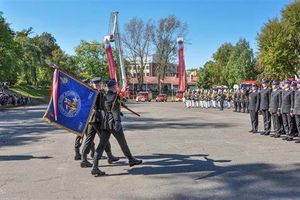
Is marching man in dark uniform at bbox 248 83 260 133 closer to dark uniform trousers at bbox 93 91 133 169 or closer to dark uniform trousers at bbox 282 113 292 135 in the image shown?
dark uniform trousers at bbox 282 113 292 135

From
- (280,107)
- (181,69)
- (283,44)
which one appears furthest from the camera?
(181,69)

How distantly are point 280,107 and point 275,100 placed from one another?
32 centimetres

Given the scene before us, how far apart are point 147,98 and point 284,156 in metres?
60.5

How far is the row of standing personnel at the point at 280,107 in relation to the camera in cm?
1282

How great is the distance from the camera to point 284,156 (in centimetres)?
972

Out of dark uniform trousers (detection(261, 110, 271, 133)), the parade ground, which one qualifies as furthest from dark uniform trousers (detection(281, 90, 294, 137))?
dark uniform trousers (detection(261, 110, 271, 133))

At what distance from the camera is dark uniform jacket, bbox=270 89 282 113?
13.6 m

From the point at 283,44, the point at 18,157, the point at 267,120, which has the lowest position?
the point at 18,157

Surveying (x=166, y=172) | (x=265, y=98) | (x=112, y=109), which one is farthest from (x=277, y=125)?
(x=112, y=109)

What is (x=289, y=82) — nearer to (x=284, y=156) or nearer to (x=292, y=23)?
(x=284, y=156)

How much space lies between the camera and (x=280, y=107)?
531 inches

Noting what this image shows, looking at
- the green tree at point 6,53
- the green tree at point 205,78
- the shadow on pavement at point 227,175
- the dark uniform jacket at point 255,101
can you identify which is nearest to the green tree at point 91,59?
the green tree at point 205,78

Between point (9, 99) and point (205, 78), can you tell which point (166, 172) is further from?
point (205, 78)

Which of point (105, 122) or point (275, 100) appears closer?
point (105, 122)
